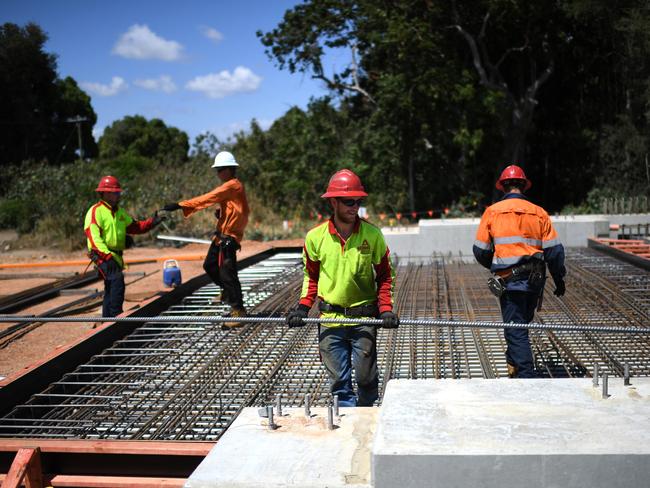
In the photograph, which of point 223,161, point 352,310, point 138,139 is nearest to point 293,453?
point 352,310

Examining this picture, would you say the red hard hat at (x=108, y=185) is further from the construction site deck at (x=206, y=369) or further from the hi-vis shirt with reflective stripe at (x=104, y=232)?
the construction site deck at (x=206, y=369)

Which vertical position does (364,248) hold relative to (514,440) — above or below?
above

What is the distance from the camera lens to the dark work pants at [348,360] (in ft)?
12.3

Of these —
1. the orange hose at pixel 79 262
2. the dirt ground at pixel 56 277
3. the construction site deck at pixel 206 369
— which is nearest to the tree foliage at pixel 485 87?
the dirt ground at pixel 56 277

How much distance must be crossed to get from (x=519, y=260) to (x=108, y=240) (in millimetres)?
→ 3924

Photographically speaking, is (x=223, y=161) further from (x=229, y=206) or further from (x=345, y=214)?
(x=345, y=214)

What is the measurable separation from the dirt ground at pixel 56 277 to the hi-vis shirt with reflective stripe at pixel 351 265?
2.57m

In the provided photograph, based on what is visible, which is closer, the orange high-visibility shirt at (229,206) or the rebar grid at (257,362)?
the rebar grid at (257,362)

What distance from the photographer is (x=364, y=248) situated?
3.71 m

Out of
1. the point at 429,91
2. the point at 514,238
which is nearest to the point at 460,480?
the point at 514,238

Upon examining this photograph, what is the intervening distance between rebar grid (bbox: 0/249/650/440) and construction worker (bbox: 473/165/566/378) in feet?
1.60

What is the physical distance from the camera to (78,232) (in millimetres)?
16672

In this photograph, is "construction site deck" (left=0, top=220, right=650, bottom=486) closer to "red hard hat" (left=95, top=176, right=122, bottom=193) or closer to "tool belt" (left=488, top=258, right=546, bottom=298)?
Result: "tool belt" (left=488, top=258, right=546, bottom=298)

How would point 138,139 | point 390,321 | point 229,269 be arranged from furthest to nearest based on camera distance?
1. point 138,139
2. point 229,269
3. point 390,321
